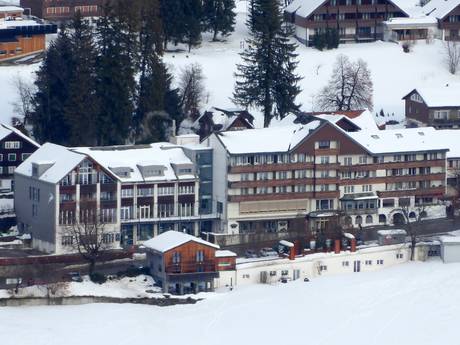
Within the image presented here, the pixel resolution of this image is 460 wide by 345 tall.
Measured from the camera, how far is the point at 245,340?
8206 centimetres

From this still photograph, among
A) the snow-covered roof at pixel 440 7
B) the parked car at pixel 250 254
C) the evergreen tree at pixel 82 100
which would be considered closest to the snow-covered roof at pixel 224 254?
the parked car at pixel 250 254

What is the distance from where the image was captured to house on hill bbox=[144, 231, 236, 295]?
87750 millimetres

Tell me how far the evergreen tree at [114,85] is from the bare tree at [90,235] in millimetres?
7385

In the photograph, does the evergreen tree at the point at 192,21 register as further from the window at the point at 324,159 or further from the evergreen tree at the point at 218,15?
the window at the point at 324,159

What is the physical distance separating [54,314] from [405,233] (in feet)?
45.0

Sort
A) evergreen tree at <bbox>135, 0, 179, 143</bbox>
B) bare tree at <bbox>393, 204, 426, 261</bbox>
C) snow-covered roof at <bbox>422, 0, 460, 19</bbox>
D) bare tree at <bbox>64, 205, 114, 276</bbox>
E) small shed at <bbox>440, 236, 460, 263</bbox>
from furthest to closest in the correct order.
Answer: snow-covered roof at <bbox>422, 0, 460, 19</bbox> < evergreen tree at <bbox>135, 0, 179, 143</bbox> < bare tree at <bbox>393, 204, 426, 261</bbox> < small shed at <bbox>440, 236, 460, 263</bbox> < bare tree at <bbox>64, 205, 114, 276</bbox>

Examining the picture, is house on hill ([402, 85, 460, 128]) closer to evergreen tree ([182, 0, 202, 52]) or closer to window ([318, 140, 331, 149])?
window ([318, 140, 331, 149])

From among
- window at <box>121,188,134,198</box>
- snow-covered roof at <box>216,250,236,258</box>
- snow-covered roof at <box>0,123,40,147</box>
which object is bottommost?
snow-covered roof at <box>216,250,236,258</box>

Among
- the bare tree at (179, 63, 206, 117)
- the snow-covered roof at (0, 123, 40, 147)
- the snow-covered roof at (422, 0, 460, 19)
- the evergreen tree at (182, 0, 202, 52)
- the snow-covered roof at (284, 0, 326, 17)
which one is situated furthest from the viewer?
the snow-covered roof at (422, 0, 460, 19)

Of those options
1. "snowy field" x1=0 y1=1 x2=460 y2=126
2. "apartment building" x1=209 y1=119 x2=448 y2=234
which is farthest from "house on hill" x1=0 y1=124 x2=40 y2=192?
"snowy field" x1=0 y1=1 x2=460 y2=126

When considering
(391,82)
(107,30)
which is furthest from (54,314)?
(391,82)

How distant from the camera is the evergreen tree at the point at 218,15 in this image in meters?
109

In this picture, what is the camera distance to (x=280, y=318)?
277 ft

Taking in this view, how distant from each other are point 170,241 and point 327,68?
21315mm
